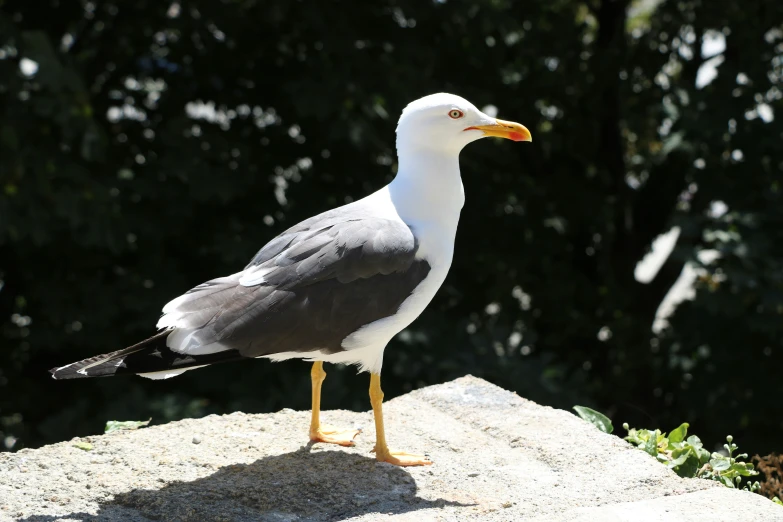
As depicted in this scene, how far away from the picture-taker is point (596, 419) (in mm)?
4715

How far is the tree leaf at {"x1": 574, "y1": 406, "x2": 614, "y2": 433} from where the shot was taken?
4.68 meters

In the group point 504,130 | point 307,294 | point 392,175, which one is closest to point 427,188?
point 504,130

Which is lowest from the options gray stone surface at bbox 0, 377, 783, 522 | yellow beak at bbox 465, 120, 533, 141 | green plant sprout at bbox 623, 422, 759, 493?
green plant sprout at bbox 623, 422, 759, 493

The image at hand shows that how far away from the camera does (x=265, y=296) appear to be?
380 cm

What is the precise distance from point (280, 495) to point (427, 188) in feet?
4.62

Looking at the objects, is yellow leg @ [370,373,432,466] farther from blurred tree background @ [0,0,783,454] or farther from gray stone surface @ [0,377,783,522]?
blurred tree background @ [0,0,783,454]

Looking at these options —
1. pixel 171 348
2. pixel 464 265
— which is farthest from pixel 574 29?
pixel 171 348

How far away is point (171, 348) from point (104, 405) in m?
3.31

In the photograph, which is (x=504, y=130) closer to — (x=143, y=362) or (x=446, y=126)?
(x=446, y=126)

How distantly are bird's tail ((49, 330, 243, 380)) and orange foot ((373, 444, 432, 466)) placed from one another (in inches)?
35.5

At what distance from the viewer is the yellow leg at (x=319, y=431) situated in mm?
4387

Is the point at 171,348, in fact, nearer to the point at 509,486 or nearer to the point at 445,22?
the point at 509,486

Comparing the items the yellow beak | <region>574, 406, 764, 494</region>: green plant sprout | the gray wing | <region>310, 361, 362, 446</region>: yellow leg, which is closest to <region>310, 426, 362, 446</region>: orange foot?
<region>310, 361, 362, 446</region>: yellow leg

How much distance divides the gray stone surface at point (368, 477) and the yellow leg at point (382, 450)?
4cm
